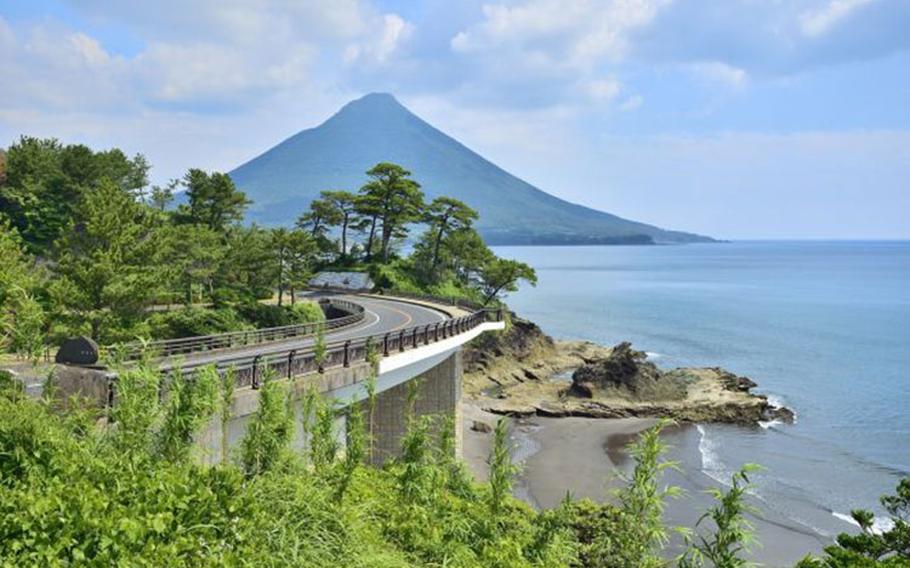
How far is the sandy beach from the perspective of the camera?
2602 centimetres

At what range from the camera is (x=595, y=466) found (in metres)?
33.9

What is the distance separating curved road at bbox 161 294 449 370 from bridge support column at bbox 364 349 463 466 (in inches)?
108

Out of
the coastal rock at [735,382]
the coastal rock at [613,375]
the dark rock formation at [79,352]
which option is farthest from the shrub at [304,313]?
the coastal rock at [735,382]

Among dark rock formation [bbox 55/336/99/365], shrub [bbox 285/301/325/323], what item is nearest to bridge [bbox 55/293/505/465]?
dark rock formation [bbox 55/336/99/365]

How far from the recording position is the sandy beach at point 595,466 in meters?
26.0

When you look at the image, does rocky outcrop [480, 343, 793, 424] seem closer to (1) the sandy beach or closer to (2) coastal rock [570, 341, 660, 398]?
(2) coastal rock [570, 341, 660, 398]

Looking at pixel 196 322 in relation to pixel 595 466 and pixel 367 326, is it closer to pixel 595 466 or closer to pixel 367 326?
pixel 367 326

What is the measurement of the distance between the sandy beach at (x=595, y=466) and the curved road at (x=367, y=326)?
7005mm

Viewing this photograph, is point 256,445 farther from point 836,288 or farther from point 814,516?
point 836,288

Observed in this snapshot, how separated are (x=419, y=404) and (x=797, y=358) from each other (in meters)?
53.3

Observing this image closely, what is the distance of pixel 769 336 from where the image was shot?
7981cm

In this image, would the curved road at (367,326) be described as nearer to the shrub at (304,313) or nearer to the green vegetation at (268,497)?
the shrub at (304,313)

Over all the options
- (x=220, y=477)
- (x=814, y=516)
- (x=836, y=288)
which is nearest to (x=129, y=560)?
(x=220, y=477)

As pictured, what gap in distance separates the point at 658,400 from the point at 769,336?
40759 mm
